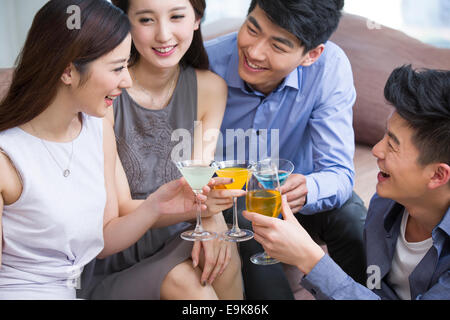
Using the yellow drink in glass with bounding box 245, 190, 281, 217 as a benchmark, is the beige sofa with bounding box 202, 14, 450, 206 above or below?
below

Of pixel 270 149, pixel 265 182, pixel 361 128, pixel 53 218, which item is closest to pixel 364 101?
pixel 361 128

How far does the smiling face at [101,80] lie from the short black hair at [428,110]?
77 centimetres

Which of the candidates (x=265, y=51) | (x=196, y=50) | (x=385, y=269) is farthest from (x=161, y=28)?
(x=385, y=269)

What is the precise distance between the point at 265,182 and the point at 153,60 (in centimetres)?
71

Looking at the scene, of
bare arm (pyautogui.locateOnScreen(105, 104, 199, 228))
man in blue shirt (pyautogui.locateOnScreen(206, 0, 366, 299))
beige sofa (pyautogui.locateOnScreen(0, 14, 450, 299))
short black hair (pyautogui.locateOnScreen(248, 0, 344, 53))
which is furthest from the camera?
beige sofa (pyautogui.locateOnScreen(0, 14, 450, 299))

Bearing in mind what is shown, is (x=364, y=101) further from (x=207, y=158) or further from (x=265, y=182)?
(x=265, y=182)

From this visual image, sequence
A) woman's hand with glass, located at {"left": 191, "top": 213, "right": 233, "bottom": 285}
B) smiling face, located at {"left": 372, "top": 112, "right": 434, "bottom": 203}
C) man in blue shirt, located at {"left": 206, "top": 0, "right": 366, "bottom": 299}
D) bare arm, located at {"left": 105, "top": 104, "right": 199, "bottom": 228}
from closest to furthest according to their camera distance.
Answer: smiling face, located at {"left": 372, "top": 112, "right": 434, "bottom": 203} < woman's hand with glass, located at {"left": 191, "top": 213, "right": 233, "bottom": 285} < bare arm, located at {"left": 105, "top": 104, "right": 199, "bottom": 228} < man in blue shirt, located at {"left": 206, "top": 0, "right": 366, "bottom": 299}

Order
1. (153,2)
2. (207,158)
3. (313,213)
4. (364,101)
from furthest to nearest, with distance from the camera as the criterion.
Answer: (364,101)
(313,213)
(207,158)
(153,2)

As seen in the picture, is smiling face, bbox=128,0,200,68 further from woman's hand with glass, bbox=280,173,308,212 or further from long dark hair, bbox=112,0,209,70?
woman's hand with glass, bbox=280,173,308,212

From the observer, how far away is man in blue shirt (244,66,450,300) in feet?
4.66

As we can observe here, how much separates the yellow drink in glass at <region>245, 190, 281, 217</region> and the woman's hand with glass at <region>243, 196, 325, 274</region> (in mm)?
31

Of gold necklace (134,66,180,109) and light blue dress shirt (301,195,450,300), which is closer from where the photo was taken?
light blue dress shirt (301,195,450,300)

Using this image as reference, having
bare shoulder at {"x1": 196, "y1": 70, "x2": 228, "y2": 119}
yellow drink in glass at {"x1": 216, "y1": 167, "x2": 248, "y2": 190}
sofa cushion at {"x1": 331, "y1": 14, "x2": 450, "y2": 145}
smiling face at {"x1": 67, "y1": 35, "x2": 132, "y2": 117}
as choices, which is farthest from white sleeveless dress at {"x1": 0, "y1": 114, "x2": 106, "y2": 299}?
sofa cushion at {"x1": 331, "y1": 14, "x2": 450, "y2": 145}
